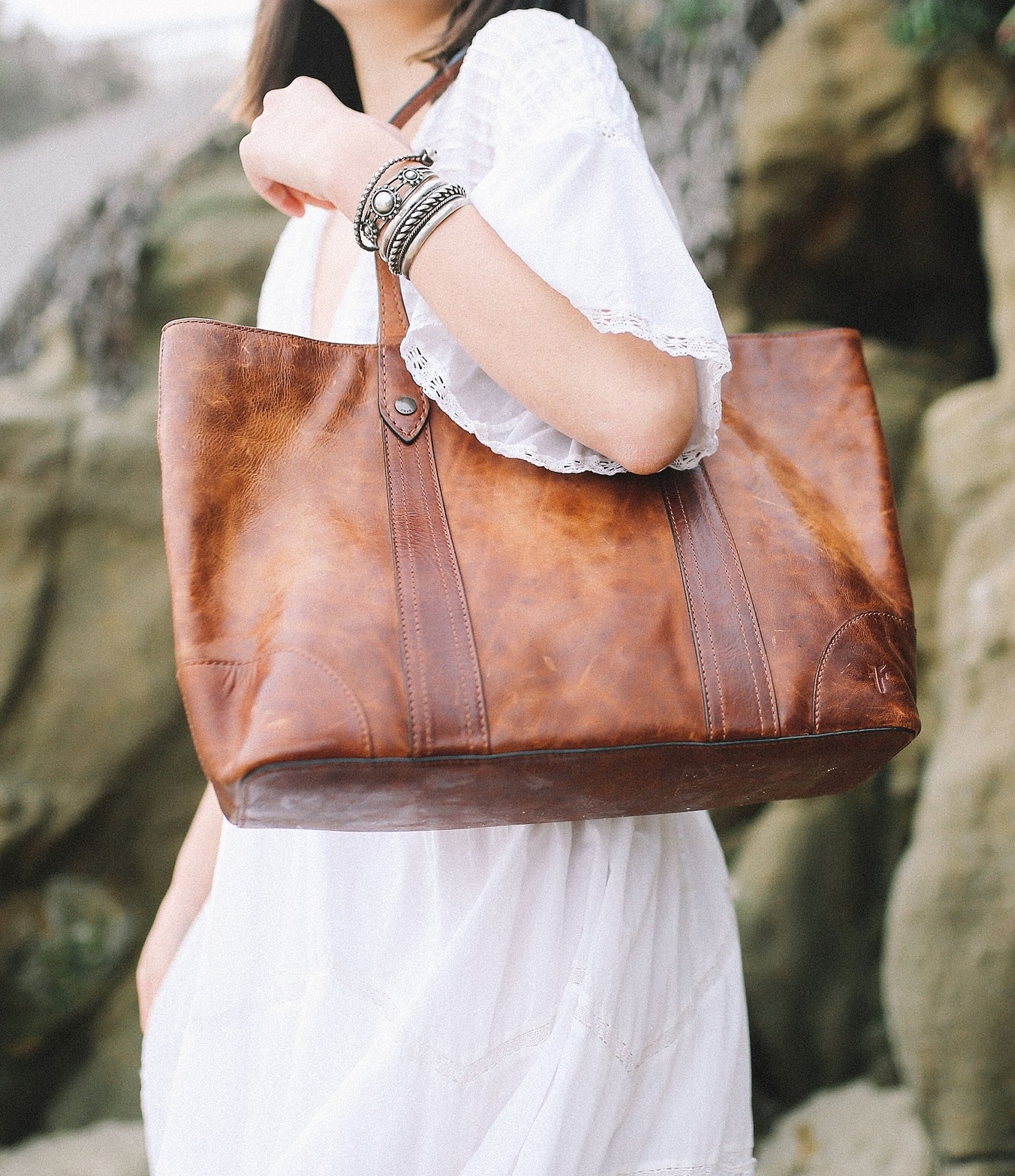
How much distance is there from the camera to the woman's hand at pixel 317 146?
0.91 m

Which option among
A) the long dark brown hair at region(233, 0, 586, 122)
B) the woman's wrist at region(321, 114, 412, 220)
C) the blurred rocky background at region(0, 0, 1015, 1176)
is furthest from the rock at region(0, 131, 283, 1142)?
the woman's wrist at region(321, 114, 412, 220)

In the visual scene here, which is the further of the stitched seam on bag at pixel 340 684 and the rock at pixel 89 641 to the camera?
the rock at pixel 89 641

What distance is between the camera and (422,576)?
0.83 meters

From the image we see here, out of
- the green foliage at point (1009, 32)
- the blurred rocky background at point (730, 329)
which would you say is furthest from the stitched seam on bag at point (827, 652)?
the green foliage at point (1009, 32)

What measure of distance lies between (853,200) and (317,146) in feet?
8.67

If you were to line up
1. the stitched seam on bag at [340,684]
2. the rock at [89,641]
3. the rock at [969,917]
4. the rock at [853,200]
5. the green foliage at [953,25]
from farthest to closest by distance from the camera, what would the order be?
the rock at [89,641], the rock at [853,200], the green foliage at [953,25], the rock at [969,917], the stitched seam on bag at [340,684]

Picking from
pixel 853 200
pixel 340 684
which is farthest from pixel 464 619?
pixel 853 200

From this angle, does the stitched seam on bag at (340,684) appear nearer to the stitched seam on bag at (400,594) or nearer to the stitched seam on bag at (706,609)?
the stitched seam on bag at (400,594)

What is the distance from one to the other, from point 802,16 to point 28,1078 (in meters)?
3.91

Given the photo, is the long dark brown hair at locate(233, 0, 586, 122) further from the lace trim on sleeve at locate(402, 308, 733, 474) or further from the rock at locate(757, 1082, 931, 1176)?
the rock at locate(757, 1082, 931, 1176)

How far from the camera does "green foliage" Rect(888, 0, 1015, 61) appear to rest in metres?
2.42

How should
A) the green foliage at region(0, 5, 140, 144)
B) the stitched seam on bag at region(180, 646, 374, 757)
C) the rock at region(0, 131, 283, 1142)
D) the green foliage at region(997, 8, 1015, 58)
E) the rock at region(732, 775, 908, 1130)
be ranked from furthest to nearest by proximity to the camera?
1. the green foliage at region(0, 5, 140, 144)
2. the rock at region(0, 131, 283, 1142)
3. the rock at region(732, 775, 908, 1130)
4. the green foliage at region(997, 8, 1015, 58)
5. the stitched seam on bag at region(180, 646, 374, 757)

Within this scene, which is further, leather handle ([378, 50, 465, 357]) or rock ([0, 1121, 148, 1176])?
rock ([0, 1121, 148, 1176])

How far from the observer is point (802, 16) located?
10.2 feet
